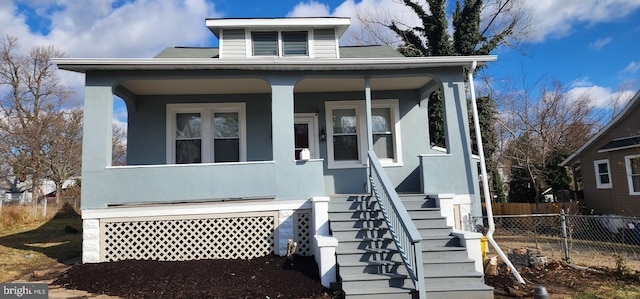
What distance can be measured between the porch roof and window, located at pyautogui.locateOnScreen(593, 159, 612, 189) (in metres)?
10.1

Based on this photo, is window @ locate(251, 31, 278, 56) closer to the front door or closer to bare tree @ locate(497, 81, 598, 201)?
the front door

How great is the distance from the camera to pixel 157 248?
6699mm

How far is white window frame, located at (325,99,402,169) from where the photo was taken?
871 centimetres

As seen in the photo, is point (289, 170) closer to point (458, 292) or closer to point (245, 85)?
point (245, 85)

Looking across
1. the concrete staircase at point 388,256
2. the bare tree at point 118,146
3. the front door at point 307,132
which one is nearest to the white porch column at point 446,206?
the concrete staircase at point 388,256

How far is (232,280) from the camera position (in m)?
5.64

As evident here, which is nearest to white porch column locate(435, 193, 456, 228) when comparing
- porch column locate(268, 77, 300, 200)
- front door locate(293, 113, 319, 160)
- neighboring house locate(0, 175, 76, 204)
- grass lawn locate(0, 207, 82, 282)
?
porch column locate(268, 77, 300, 200)

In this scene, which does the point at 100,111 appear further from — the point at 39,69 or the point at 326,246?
the point at 39,69

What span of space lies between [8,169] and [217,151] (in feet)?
90.9

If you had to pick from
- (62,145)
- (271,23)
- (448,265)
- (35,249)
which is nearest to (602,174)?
(448,265)

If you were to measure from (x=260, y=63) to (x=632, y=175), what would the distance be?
1298cm

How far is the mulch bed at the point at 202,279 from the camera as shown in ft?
17.0

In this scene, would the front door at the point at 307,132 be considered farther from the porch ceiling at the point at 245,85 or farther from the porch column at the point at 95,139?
A: the porch column at the point at 95,139

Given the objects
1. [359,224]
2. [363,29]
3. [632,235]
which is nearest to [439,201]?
[359,224]
